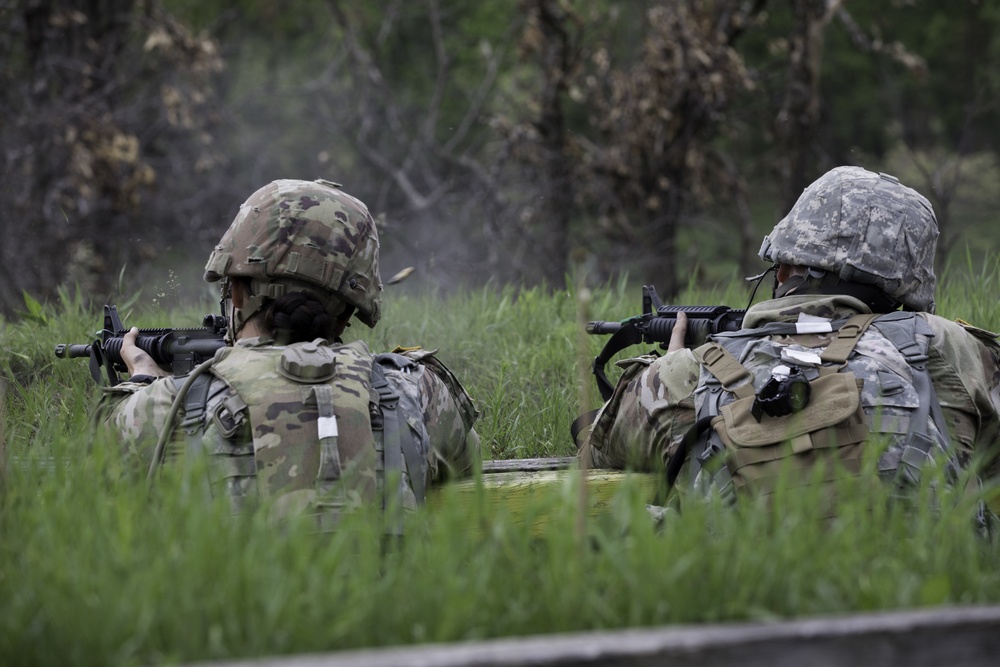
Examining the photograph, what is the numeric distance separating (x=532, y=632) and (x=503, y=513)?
308 millimetres

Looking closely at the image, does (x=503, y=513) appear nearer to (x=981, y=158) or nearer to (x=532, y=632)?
(x=532, y=632)

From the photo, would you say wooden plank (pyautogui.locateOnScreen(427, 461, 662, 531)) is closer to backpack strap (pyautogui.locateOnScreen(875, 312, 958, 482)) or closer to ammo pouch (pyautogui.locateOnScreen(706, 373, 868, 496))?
ammo pouch (pyautogui.locateOnScreen(706, 373, 868, 496))

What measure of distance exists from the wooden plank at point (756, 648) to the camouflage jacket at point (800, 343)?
5.08ft

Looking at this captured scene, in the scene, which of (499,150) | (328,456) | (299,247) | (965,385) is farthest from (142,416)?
(499,150)

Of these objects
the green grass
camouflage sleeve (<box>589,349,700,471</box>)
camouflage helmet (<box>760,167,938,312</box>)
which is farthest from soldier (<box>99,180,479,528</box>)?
camouflage helmet (<box>760,167,938,312</box>)

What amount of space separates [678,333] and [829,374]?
898mm

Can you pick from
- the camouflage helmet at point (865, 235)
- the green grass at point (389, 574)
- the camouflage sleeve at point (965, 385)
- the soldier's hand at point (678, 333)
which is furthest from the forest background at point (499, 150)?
the green grass at point (389, 574)

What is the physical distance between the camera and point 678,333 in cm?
398

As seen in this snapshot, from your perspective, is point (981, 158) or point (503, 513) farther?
point (981, 158)

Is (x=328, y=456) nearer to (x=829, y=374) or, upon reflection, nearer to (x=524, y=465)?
(x=524, y=465)

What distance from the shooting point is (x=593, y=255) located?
1061cm

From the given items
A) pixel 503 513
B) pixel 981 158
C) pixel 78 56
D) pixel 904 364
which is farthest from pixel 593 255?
pixel 981 158

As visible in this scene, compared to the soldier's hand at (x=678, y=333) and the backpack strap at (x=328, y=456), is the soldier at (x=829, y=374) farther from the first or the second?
the backpack strap at (x=328, y=456)

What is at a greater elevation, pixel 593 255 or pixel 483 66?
pixel 483 66
